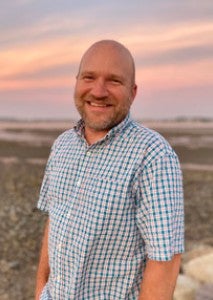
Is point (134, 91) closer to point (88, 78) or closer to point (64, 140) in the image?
point (88, 78)

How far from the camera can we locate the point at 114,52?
250cm

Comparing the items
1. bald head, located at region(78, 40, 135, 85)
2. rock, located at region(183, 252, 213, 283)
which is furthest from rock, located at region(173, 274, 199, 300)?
bald head, located at region(78, 40, 135, 85)

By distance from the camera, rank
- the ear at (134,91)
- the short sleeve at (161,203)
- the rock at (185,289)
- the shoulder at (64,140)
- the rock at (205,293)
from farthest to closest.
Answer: the rock at (185,289) < the rock at (205,293) < the shoulder at (64,140) < the ear at (134,91) < the short sleeve at (161,203)

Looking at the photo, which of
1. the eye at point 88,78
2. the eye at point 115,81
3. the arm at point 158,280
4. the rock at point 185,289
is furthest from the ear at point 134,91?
the rock at point 185,289

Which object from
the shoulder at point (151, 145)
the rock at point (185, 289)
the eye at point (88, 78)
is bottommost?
the rock at point (185, 289)

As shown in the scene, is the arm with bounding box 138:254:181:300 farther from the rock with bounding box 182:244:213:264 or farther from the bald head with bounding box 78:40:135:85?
the rock with bounding box 182:244:213:264

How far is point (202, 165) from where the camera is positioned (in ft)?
90.9

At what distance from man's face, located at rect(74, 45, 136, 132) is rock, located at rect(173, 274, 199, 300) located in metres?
4.54

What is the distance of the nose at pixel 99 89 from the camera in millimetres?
2494

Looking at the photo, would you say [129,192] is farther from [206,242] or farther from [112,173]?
[206,242]

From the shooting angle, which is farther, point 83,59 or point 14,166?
point 14,166

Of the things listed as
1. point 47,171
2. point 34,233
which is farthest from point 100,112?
point 34,233

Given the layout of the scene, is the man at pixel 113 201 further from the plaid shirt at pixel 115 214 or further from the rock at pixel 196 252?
the rock at pixel 196 252

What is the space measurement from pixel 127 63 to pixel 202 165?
2576 cm
